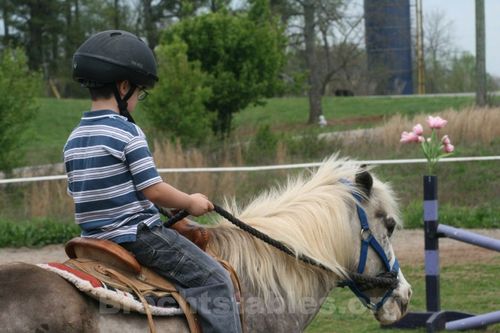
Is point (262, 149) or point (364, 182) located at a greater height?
point (364, 182)

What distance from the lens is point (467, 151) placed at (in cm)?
1641

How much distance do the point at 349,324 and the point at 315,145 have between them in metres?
9.79

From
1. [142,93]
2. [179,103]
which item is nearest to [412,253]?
[142,93]

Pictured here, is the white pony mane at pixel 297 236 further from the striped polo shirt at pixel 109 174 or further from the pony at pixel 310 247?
the striped polo shirt at pixel 109 174

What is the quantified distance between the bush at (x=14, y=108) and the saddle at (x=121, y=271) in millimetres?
11972

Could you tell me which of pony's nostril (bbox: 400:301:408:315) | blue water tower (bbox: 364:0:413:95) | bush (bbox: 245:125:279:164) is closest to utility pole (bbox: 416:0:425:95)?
blue water tower (bbox: 364:0:413:95)

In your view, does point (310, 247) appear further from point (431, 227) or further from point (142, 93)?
point (431, 227)

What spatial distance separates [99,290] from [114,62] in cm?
96

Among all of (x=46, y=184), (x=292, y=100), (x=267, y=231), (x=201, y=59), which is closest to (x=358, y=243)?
(x=267, y=231)

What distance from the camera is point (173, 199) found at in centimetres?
345

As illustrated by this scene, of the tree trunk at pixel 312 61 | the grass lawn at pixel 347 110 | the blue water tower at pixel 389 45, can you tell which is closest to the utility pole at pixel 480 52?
the grass lawn at pixel 347 110

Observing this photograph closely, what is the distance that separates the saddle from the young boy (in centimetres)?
4

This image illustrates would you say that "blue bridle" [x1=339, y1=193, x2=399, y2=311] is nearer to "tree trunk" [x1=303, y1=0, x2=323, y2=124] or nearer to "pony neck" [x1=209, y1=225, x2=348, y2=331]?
"pony neck" [x1=209, y1=225, x2=348, y2=331]

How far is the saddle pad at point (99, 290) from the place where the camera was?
10.6 ft
